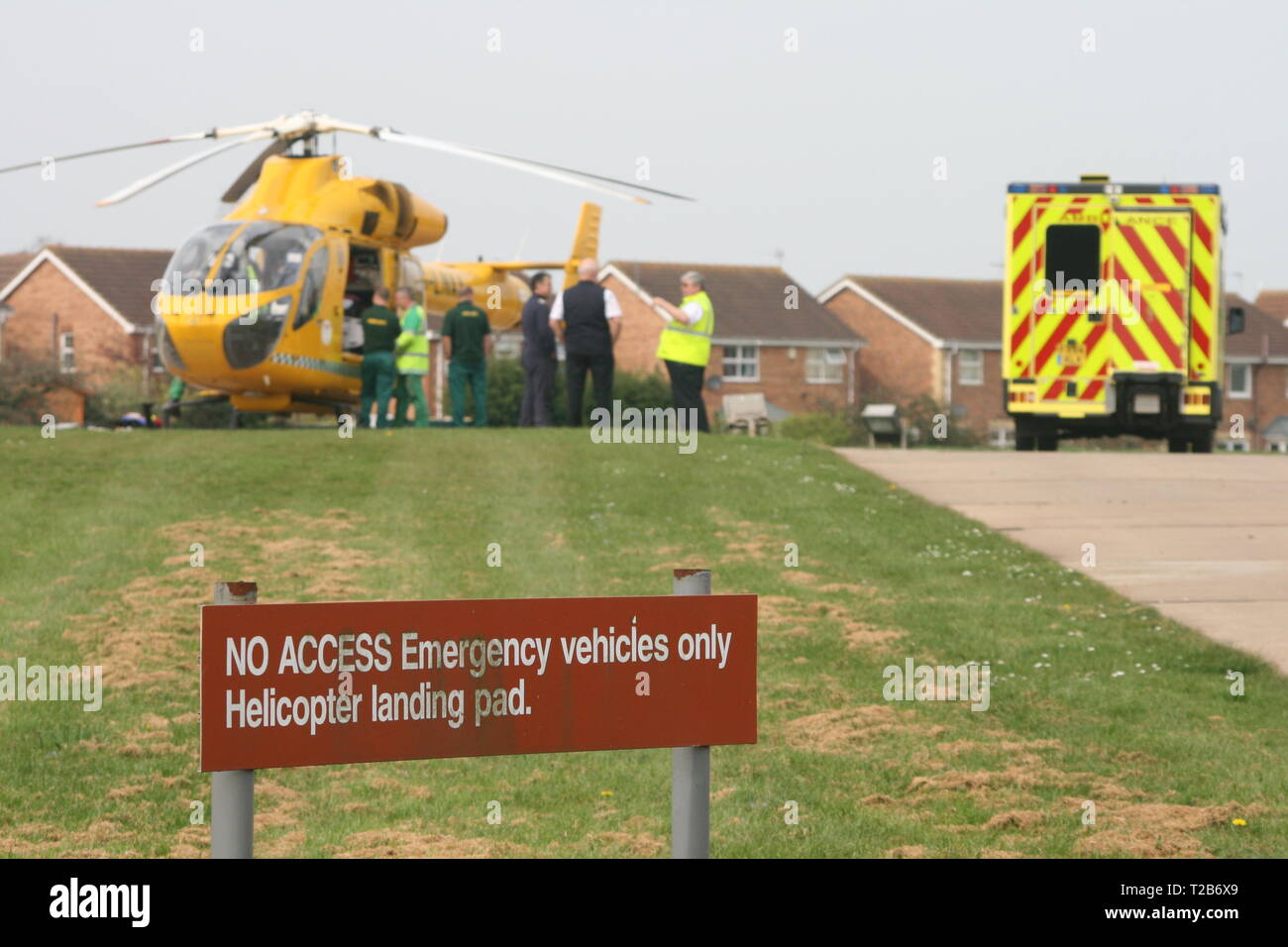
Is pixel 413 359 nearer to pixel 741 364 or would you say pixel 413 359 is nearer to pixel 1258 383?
pixel 741 364

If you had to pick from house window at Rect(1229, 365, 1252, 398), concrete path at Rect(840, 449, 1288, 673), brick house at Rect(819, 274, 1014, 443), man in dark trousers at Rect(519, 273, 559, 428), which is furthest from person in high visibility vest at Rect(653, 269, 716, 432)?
house window at Rect(1229, 365, 1252, 398)

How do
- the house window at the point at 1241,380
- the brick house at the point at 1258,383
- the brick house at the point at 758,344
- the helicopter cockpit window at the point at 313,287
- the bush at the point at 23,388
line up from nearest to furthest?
the helicopter cockpit window at the point at 313,287
the bush at the point at 23,388
the brick house at the point at 758,344
the brick house at the point at 1258,383
the house window at the point at 1241,380

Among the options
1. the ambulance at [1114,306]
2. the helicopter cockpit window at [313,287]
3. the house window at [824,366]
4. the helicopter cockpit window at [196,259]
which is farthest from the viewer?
the house window at [824,366]

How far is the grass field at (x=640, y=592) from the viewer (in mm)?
7184

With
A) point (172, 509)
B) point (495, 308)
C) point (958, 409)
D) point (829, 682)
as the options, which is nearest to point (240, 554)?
point (172, 509)

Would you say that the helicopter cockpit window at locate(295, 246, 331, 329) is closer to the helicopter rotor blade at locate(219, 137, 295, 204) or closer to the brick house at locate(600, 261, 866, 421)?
the helicopter rotor blade at locate(219, 137, 295, 204)

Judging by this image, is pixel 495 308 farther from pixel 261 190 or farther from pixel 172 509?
pixel 172 509

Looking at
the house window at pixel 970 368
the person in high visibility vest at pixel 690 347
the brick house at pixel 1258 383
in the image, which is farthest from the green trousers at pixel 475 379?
the brick house at pixel 1258 383

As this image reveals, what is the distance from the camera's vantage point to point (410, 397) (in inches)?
885

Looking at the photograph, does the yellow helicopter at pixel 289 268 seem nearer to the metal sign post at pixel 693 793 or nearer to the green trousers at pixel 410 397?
the green trousers at pixel 410 397

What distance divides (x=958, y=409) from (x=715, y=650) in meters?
51.5

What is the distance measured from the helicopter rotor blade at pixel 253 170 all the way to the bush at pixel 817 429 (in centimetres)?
1884

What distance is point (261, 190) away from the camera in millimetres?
22953

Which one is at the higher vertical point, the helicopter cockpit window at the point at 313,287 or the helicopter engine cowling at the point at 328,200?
the helicopter engine cowling at the point at 328,200
